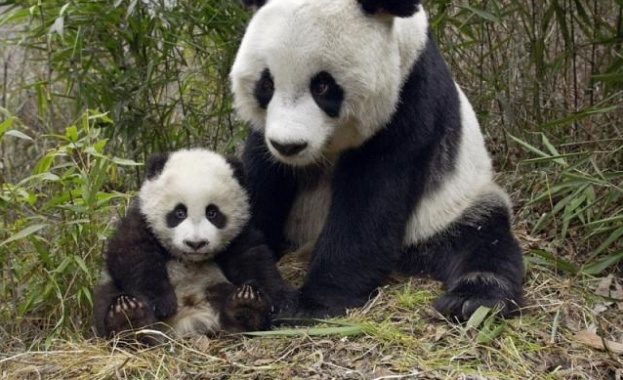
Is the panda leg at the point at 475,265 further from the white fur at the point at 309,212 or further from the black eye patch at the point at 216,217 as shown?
the black eye patch at the point at 216,217

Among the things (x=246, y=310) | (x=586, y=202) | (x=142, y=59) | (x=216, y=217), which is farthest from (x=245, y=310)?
(x=142, y=59)

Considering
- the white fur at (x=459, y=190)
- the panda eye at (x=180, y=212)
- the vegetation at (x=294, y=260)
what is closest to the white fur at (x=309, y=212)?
the vegetation at (x=294, y=260)

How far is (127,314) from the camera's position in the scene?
331cm

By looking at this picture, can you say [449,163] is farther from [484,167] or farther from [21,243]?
[21,243]

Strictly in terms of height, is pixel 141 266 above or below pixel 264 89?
below

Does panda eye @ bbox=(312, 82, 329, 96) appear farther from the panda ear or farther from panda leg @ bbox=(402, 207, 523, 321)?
panda leg @ bbox=(402, 207, 523, 321)

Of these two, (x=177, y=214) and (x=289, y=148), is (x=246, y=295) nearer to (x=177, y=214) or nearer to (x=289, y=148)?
(x=177, y=214)

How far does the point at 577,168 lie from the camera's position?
14.5ft

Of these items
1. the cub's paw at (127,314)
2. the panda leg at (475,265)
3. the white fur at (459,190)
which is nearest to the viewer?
the cub's paw at (127,314)

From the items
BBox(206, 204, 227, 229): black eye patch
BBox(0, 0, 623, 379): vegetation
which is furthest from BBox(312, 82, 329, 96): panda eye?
BBox(0, 0, 623, 379): vegetation

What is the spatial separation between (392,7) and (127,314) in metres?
1.31

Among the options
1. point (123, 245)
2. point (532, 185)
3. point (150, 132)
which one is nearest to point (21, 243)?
point (123, 245)

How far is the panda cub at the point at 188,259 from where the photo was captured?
3385 mm

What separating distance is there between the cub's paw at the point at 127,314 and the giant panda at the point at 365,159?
557 millimetres
